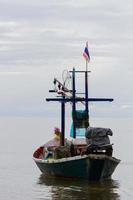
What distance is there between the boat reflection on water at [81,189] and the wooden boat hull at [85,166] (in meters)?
0.40

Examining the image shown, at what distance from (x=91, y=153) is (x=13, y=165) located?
2132cm

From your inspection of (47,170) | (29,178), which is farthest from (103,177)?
(29,178)

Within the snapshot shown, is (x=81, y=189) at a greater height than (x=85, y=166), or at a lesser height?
lesser

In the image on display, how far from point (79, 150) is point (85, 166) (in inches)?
89.7

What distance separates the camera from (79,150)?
141 ft

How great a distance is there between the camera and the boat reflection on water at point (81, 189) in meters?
37.6

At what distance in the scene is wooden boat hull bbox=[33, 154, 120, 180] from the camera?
4019 centimetres

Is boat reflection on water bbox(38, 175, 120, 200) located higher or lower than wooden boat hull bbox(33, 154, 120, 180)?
lower

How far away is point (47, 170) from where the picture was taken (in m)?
45.0

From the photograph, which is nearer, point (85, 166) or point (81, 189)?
point (81, 189)

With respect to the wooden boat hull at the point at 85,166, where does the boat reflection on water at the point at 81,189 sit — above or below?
below

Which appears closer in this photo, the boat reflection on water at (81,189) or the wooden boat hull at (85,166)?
the boat reflection on water at (81,189)

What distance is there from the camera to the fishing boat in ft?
134

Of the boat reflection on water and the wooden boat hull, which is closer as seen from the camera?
the boat reflection on water
